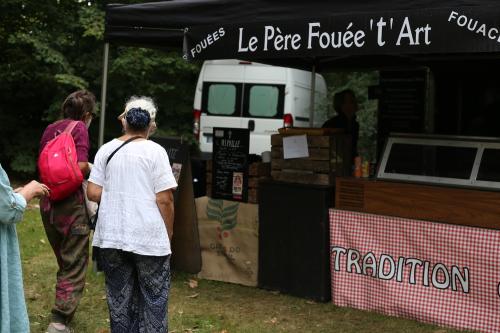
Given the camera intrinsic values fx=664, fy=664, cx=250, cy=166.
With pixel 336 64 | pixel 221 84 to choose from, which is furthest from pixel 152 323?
pixel 221 84

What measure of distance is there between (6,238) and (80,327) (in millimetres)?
2098

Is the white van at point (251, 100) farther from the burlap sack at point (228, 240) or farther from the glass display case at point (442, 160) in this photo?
the glass display case at point (442, 160)

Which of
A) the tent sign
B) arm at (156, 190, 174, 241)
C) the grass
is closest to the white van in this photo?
the grass

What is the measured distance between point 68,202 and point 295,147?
1.99 metres

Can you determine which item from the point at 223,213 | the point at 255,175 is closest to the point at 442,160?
the point at 255,175

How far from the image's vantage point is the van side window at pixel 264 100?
1279 centimetres

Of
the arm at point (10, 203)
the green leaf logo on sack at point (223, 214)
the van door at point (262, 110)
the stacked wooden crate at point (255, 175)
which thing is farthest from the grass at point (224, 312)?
the van door at point (262, 110)

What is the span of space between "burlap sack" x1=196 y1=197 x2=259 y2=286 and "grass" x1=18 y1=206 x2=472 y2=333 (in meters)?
0.12

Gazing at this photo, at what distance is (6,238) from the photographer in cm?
311

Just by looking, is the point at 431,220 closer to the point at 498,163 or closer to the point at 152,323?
the point at 498,163

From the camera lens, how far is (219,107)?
43.6 ft

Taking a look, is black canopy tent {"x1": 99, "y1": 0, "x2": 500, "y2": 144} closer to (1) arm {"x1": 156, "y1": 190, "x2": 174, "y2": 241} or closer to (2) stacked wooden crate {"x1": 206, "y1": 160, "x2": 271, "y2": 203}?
(2) stacked wooden crate {"x1": 206, "y1": 160, "x2": 271, "y2": 203}

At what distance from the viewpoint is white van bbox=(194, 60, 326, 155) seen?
12.7m

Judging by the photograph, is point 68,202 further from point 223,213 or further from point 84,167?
point 223,213
